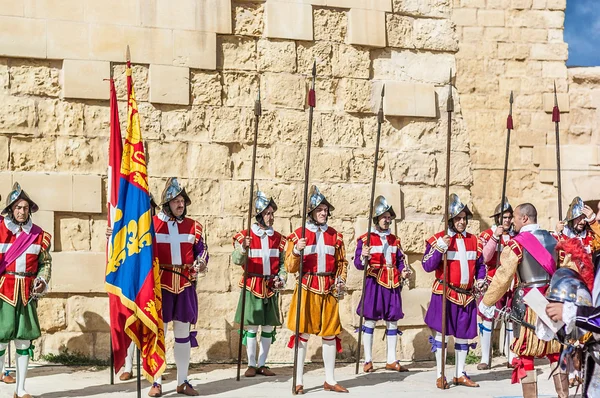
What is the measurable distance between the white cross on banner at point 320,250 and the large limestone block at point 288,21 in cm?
267

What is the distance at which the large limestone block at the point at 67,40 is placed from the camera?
10.5 meters

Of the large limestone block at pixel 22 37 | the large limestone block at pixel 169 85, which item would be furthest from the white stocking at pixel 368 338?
the large limestone block at pixel 22 37

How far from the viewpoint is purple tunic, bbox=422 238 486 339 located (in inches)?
402

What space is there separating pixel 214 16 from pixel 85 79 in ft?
5.35

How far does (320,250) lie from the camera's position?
984cm

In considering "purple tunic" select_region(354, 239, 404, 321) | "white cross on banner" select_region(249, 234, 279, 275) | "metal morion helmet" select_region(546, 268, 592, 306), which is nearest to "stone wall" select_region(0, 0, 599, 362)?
"purple tunic" select_region(354, 239, 404, 321)

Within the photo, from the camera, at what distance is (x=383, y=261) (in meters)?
10.9

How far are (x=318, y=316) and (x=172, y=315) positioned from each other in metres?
1.41

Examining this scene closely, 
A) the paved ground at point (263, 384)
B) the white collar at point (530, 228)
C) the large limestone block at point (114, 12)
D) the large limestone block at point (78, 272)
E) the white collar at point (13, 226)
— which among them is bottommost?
the paved ground at point (263, 384)

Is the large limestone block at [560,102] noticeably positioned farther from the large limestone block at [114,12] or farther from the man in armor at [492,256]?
the large limestone block at [114,12]

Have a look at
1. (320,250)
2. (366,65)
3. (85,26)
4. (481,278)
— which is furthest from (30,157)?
(481,278)

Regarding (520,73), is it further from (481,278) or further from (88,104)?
(88,104)

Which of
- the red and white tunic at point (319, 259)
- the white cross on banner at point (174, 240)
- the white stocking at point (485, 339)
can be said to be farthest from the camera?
the white stocking at point (485, 339)

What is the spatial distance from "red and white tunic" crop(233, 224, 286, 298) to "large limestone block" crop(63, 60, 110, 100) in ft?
7.13
